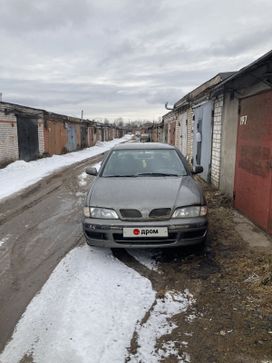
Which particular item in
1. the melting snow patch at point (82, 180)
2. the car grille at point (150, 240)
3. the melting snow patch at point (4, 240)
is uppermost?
the car grille at point (150, 240)

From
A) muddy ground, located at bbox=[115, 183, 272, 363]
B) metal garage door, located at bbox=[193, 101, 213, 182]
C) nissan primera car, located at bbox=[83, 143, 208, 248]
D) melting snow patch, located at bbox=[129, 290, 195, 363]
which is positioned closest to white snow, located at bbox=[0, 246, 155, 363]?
melting snow patch, located at bbox=[129, 290, 195, 363]

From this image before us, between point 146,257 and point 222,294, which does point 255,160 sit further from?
point 222,294

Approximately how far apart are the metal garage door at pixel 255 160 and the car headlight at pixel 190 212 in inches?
64.4

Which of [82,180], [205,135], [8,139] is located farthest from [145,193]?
[8,139]

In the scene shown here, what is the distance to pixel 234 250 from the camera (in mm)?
4633

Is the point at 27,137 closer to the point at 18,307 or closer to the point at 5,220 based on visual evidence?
the point at 5,220

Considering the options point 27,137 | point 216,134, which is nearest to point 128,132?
point 27,137

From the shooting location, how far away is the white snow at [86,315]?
255 centimetres

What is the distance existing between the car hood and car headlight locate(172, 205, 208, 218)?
0.21 ft

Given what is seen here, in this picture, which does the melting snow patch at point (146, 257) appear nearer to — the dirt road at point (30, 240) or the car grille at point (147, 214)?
the car grille at point (147, 214)

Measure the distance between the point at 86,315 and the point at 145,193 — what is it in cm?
173

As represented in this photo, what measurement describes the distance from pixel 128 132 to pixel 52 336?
13156 centimetres

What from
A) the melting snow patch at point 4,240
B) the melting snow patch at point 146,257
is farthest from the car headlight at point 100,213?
the melting snow patch at point 4,240

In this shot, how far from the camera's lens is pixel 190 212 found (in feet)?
13.5
